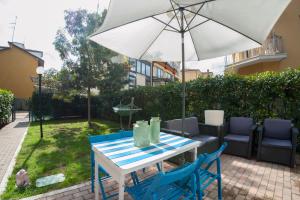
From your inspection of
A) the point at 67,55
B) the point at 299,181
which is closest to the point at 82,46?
the point at 67,55

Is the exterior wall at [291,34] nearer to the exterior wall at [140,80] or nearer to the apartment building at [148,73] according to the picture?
the apartment building at [148,73]

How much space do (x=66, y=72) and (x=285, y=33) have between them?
13381 millimetres

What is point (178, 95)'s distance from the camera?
730 centimetres

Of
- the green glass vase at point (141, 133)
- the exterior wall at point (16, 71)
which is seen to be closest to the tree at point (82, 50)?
the green glass vase at point (141, 133)

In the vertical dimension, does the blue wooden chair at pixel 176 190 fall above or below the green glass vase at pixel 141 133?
below

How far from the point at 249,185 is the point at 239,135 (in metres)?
2.05

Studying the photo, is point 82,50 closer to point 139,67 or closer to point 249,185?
point 249,185

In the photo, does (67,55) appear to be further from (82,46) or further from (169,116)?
(169,116)

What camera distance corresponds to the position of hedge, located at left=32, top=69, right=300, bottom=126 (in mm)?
4770

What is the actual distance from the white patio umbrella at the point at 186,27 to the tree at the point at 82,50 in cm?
684

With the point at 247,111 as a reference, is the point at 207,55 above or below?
above

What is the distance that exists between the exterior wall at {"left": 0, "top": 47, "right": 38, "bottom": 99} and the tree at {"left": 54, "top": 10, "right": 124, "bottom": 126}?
51.1ft

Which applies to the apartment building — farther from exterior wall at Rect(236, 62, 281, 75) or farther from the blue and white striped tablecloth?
the blue and white striped tablecloth

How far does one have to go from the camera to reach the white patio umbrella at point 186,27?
2.62m
